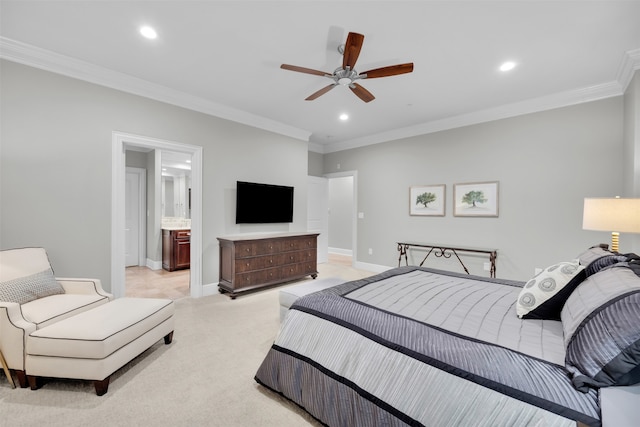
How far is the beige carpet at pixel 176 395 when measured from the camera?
5.40 feet

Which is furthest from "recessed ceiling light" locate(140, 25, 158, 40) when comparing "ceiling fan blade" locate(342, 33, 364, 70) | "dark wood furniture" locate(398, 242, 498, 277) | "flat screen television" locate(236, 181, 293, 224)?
"dark wood furniture" locate(398, 242, 498, 277)

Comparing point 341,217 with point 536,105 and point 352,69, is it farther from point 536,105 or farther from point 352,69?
point 352,69

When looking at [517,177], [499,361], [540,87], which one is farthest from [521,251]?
[499,361]

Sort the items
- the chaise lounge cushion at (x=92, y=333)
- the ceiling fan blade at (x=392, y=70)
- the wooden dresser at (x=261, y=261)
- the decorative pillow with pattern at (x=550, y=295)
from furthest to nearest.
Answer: the wooden dresser at (x=261, y=261) < the ceiling fan blade at (x=392, y=70) < the chaise lounge cushion at (x=92, y=333) < the decorative pillow with pattern at (x=550, y=295)

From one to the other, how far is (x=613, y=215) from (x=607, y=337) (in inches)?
71.6

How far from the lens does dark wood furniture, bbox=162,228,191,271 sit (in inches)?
212

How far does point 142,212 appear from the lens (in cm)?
574

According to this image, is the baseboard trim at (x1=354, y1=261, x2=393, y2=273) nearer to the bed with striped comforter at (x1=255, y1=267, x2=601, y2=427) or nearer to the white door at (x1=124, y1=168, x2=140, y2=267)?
the bed with striped comforter at (x1=255, y1=267, x2=601, y2=427)

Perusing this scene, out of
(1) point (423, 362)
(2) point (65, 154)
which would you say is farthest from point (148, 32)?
(1) point (423, 362)

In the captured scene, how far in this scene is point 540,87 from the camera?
341cm

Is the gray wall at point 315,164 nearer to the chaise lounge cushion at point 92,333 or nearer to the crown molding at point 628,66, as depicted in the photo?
the chaise lounge cushion at point 92,333

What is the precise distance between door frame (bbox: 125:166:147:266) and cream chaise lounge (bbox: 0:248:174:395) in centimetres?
342

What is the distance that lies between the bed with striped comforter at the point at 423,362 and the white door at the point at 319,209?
428 cm

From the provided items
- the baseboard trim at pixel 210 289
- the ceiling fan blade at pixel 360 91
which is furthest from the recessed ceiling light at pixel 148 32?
the baseboard trim at pixel 210 289
